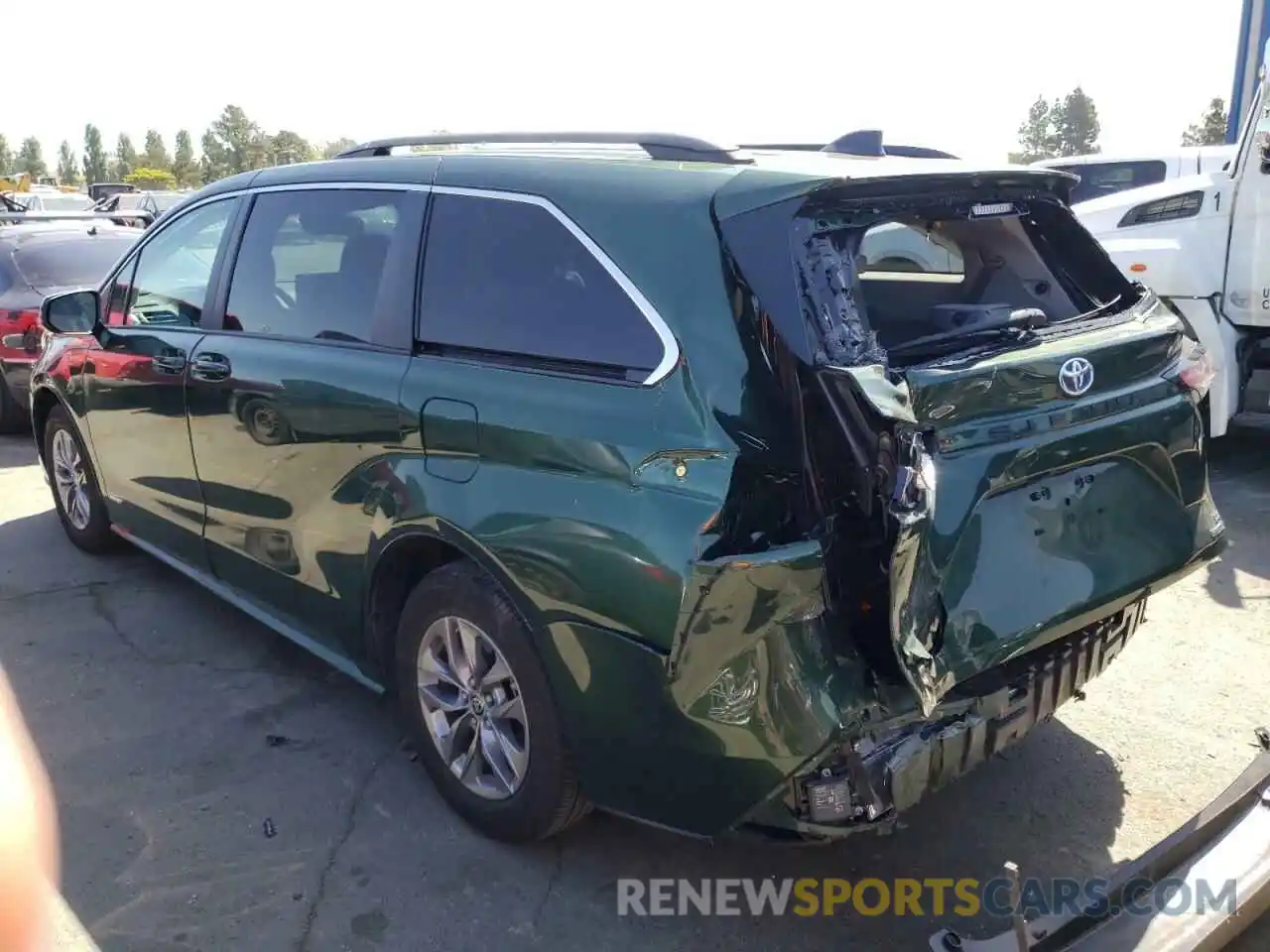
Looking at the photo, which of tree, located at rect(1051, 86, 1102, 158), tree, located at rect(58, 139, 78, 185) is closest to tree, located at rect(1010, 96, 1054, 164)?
tree, located at rect(1051, 86, 1102, 158)

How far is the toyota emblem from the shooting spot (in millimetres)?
2725

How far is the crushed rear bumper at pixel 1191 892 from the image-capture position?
7.00ft

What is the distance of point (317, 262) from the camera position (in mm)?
3650

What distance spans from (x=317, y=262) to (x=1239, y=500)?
5453 millimetres

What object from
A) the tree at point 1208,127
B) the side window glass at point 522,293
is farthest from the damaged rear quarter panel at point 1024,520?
the tree at point 1208,127

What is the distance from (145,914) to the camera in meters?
2.91

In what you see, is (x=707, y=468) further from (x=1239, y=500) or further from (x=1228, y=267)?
(x=1228, y=267)

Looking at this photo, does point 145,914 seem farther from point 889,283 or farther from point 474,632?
point 889,283

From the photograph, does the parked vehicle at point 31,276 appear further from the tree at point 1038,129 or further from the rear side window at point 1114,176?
the tree at point 1038,129

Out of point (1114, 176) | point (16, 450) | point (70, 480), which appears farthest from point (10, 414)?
point (1114, 176)

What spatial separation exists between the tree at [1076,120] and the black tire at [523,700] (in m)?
65.3

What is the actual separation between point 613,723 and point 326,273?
6.27 feet

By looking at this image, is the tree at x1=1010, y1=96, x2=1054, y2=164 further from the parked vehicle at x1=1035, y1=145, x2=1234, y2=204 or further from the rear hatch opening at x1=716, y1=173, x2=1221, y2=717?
the rear hatch opening at x1=716, y1=173, x2=1221, y2=717

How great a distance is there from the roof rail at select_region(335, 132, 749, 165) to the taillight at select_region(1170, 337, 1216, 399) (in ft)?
4.71
